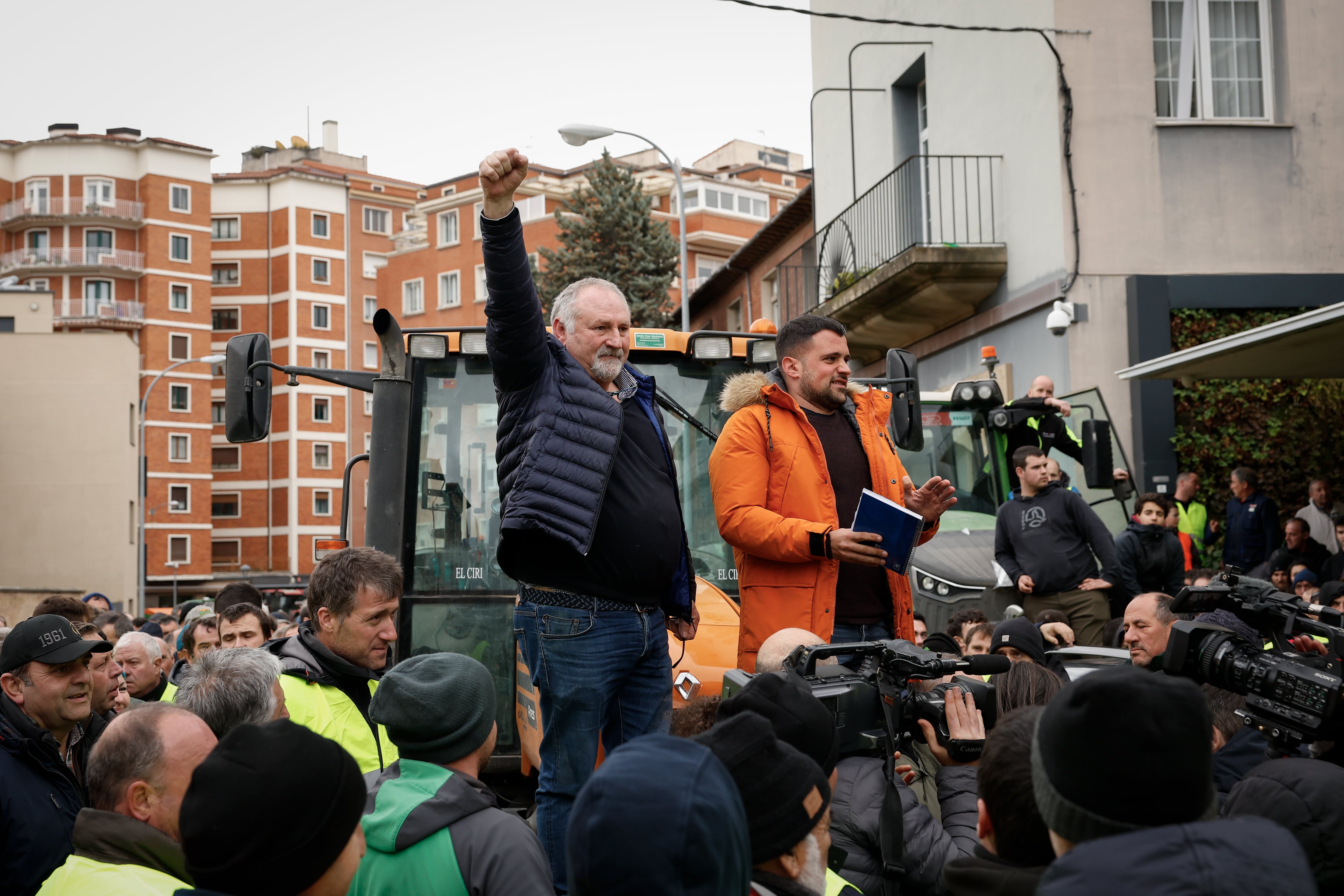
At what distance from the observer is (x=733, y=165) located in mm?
72500

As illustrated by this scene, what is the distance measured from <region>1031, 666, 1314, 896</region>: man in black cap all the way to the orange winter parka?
2.63 m

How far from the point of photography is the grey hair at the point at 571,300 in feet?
14.4

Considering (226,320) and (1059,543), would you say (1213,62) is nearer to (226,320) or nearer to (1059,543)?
(1059,543)

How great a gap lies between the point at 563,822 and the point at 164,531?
6908 cm

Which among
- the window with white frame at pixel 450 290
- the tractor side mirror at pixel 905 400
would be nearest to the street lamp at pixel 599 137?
the tractor side mirror at pixel 905 400

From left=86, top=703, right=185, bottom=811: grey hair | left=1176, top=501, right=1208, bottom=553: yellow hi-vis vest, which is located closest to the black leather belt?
left=86, top=703, right=185, bottom=811: grey hair

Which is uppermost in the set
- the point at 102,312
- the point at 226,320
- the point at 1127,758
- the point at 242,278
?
the point at 242,278

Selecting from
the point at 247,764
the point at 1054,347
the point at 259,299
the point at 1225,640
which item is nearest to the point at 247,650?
the point at 247,764

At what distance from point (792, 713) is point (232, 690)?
187cm

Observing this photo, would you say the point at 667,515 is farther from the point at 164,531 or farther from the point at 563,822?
the point at 164,531

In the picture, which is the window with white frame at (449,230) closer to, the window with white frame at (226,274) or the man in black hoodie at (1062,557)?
the window with white frame at (226,274)

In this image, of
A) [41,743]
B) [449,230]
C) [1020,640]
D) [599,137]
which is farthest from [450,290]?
[41,743]

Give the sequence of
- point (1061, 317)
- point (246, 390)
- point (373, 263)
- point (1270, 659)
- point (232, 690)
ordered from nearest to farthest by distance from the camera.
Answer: point (1270, 659) < point (232, 690) < point (246, 390) < point (1061, 317) < point (373, 263)

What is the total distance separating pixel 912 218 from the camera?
18578 millimetres
